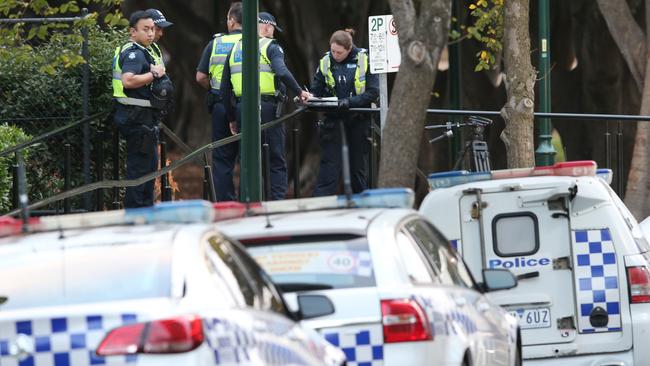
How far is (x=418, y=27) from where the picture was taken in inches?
462

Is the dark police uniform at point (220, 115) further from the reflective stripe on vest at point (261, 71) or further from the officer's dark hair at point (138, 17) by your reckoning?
the officer's dark hair at point (138, 17)

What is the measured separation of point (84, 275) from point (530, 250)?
5787mm

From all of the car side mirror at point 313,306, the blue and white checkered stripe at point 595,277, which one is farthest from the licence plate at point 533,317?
the car side mirror at point 313,306

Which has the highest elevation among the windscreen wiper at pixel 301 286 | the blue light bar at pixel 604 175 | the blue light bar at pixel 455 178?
the blue light bar at pixel 455 178

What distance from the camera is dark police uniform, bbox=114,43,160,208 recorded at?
49.7 ft

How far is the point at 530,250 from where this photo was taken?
11156mm

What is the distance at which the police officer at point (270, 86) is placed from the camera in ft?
50.4

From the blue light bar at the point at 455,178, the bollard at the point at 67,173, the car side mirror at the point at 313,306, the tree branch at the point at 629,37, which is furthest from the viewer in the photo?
the tree branch at the point at 629,37

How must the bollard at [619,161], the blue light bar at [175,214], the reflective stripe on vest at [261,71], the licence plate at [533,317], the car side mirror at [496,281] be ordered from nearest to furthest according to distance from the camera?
1. the blue light bar at [175,214]
2. the car side mirror at [496,281]
3. the licence plate at [533,317]
4. the reflective stripe on vest at [261,71]
5. the bollard at [619,161]

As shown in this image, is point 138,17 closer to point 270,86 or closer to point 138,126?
point 138,126

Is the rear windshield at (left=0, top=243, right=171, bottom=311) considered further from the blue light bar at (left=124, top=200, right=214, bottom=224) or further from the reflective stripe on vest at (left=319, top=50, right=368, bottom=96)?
the reflective stripe on vest at (left=319, top=50, right=368, bottom=96)

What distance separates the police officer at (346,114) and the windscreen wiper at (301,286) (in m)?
8.24

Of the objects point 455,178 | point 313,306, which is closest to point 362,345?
point 313,306

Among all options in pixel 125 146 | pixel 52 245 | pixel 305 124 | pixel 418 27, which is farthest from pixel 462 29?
pixel 52 245
